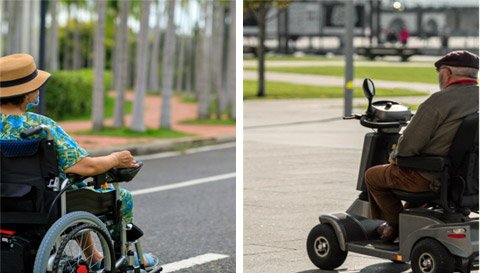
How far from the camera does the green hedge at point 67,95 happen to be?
23141 mm

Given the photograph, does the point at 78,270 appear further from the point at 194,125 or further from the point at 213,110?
the point at 213,110

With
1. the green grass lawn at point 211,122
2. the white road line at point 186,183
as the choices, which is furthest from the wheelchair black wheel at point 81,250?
the green grass lawn at point 211,122

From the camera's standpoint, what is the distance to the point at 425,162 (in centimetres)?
561

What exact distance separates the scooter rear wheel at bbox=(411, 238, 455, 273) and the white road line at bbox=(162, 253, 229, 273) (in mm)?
1730

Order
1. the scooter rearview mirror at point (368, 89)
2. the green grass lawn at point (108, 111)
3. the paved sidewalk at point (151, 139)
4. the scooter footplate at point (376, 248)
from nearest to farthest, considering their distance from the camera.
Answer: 1. the scooter footplate at point (376, 248)
2. the scooter rearview mirror at point (368, 89)
3. the paved sidewalk at point (151, 139)
4. the green grass lawn at point (108, 111)

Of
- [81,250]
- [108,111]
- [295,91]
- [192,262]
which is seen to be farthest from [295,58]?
[81,250]

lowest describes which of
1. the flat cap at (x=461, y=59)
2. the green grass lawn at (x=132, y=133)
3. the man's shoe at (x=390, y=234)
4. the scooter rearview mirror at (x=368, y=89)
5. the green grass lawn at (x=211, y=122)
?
the green grass lawn at (x=211, y=122)

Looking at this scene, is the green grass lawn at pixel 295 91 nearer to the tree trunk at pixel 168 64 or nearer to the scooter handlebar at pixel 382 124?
the tree trunk at pixel 168 64

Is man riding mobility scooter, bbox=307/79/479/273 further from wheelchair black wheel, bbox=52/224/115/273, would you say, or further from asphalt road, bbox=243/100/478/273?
wheelchair black wheel, bbox=52/224/115/273

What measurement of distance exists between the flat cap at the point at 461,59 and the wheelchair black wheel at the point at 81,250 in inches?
79.9

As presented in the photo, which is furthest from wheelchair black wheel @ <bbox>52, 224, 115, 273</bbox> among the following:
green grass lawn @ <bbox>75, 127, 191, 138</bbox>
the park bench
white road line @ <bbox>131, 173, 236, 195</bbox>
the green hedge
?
the park bench

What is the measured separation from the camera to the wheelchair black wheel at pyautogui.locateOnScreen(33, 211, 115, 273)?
4.69 meters

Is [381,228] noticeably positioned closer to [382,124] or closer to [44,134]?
[382,124]

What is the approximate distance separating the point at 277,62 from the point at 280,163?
81.8ft
